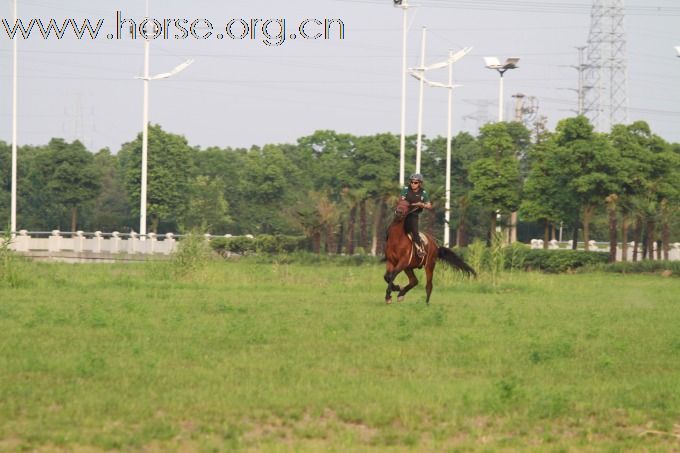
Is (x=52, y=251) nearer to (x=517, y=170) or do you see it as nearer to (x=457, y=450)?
(x=517, y=170)

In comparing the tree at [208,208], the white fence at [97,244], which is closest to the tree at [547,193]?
the white fence at [97,244]

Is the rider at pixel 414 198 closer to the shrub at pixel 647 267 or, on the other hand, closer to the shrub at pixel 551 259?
the shrub at pixel 647 267

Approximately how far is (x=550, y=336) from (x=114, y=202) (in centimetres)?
9574

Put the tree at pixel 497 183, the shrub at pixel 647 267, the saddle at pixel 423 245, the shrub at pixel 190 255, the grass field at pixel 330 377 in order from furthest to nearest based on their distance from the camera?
the tree at pixel 497 183 → the shrub at pixel 647 267 → the shrub at pixel 190 255 → the saddle at pixel 423 245 → the grass field at pixel 330 377

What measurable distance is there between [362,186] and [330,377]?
70.8 metres

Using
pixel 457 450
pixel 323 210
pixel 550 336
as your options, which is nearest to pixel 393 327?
pixel 550 336

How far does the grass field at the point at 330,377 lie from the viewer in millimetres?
9987

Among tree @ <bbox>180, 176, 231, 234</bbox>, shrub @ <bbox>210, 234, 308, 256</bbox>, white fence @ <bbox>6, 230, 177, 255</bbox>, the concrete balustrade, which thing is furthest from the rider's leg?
tree @ <bbox>180, 176, 231, 234</bbox>

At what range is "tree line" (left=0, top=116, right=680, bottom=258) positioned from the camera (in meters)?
60.5

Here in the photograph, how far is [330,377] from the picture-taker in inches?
500

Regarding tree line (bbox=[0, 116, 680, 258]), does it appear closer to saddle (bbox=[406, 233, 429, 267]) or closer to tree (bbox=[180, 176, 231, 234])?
tree (bbox=[180, 176, 231, 234])

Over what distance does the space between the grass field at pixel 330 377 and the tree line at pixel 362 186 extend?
38.4 metres

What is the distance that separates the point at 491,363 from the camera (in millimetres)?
14312

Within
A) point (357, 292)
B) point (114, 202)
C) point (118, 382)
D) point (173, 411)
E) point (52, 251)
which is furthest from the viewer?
point (114, 202)
